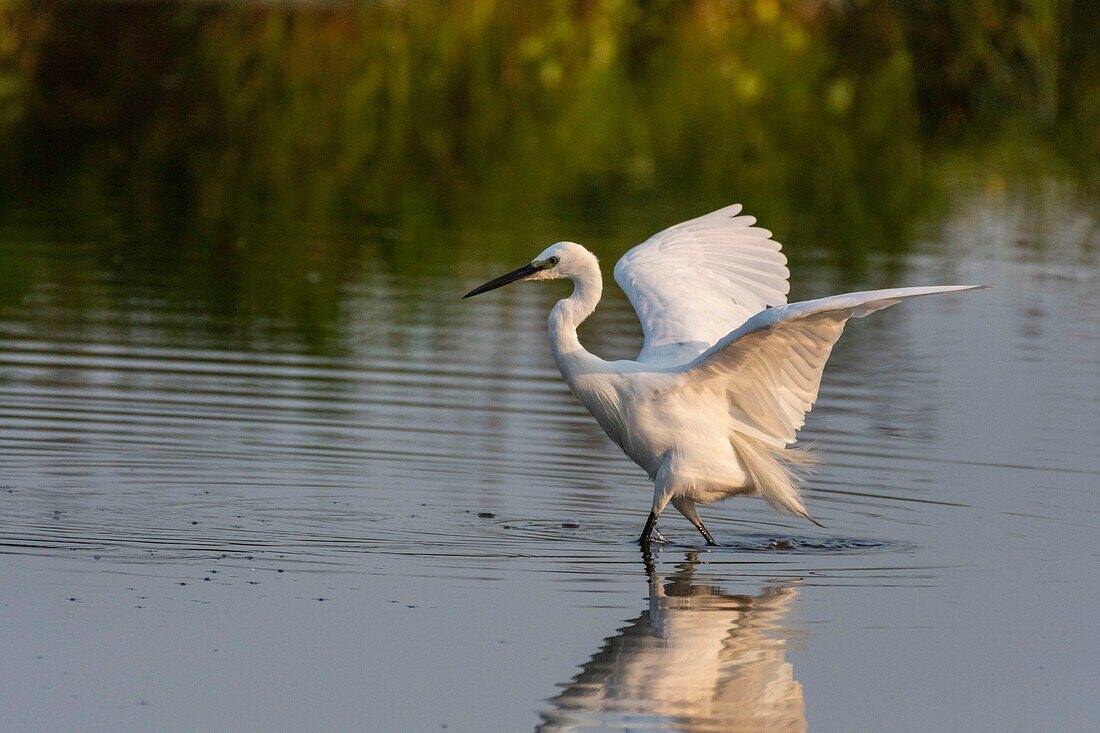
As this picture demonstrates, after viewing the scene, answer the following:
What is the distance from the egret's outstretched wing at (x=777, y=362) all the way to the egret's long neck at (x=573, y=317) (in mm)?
550

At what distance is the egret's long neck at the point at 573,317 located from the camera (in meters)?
8.84

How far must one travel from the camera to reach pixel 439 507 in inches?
350

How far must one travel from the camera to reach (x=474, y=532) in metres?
8.35

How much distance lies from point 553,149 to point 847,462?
43.0 ft

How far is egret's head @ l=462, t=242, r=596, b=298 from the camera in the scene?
8.95m

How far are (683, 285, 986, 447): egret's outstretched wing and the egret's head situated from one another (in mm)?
772

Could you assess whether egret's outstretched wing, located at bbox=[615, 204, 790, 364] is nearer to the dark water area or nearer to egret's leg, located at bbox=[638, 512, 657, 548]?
the dark water area

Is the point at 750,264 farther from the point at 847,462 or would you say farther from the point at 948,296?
the point at 948,296

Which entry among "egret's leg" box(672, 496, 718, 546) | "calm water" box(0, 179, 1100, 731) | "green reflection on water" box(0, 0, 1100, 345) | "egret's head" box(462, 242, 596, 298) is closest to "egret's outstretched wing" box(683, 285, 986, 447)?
"egret's leg" box(672, 496, 718, 546)

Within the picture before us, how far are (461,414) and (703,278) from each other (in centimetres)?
188

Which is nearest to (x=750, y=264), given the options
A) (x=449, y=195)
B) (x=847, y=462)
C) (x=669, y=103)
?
(x=847, y=462)

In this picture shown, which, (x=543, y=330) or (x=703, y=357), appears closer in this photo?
(x=703, y=357)

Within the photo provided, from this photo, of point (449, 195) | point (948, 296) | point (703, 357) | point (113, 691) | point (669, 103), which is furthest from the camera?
point (669, 103)

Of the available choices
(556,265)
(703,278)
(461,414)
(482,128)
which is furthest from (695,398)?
(482,128)
